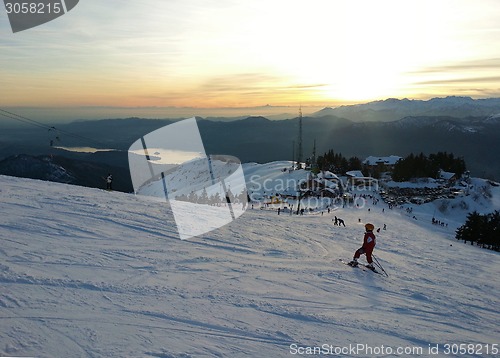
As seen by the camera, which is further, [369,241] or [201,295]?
[369,241]

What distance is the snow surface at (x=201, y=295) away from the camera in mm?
4898

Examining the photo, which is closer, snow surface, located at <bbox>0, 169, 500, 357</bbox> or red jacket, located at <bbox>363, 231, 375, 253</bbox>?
snow surface, located at <bbox>0, 169, 500, 357</bbox>

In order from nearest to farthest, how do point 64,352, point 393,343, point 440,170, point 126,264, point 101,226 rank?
point 64,352 < point 393,343 < point 126,264 < point 101,226 < point 440,170

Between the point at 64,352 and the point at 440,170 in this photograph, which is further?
the point at 440,170

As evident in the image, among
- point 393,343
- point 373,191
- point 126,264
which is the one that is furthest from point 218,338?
point 373,191

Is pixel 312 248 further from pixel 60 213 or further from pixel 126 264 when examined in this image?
pixel 60 213

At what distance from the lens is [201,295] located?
6543mm

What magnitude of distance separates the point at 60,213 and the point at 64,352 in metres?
8.36

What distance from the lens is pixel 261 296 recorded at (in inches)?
268

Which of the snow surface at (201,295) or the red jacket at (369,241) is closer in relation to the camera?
the snow surface at (201,295)

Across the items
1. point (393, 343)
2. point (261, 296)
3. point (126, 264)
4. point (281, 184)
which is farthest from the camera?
point (281, 184)

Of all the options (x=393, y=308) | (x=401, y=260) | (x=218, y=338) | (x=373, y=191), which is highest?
(x=218, y=338)

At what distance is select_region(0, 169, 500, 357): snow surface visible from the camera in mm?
4898

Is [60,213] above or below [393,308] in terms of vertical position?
above
